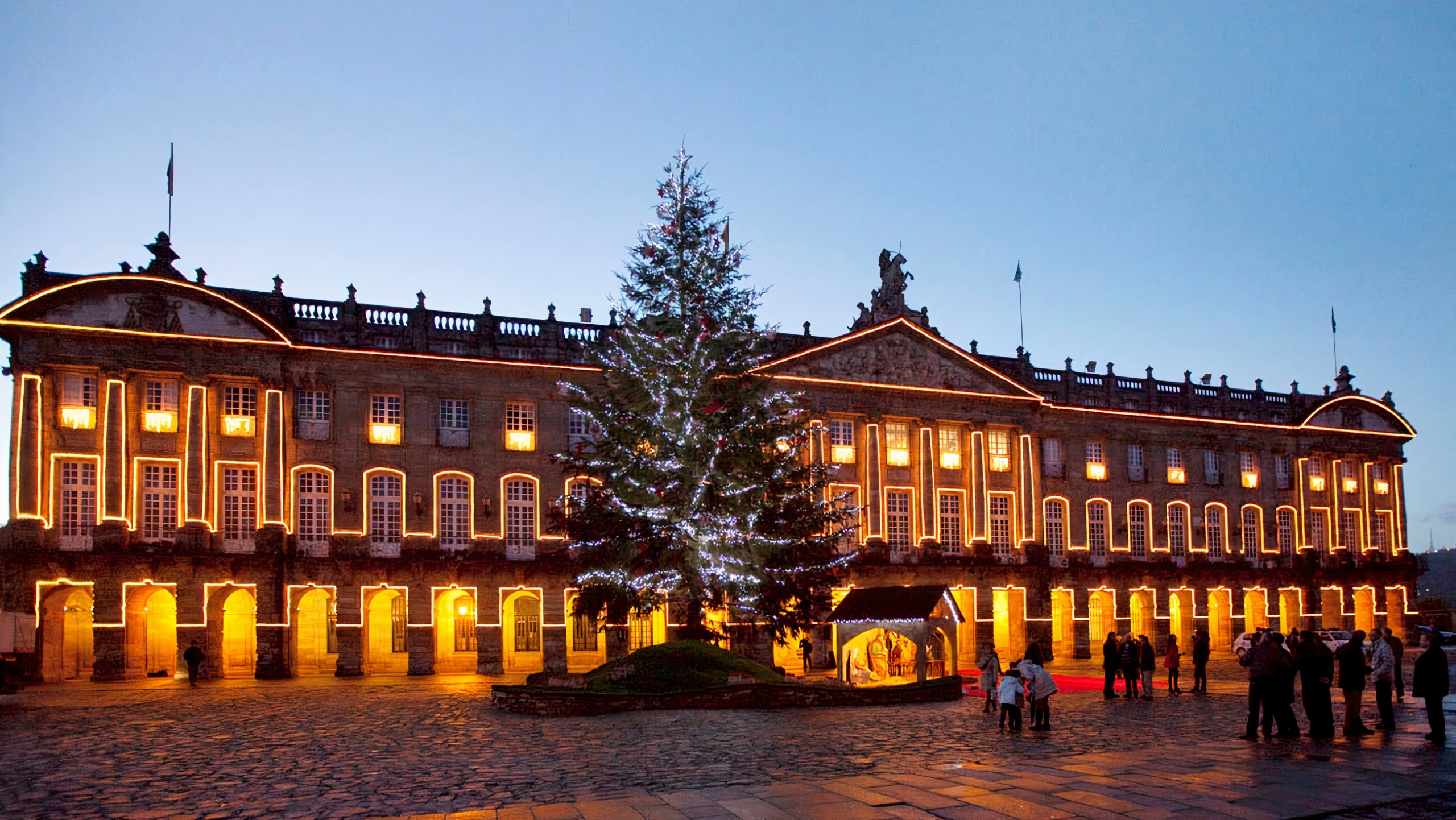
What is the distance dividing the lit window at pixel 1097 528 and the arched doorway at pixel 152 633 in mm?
38427

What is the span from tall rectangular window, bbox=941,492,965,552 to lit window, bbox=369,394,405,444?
22.9m

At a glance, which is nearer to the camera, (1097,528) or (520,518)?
(520,518)

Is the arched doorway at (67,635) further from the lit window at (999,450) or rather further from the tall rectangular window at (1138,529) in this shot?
the tall rectangular window at (1138,529)

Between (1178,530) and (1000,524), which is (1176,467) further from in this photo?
(1000,524)

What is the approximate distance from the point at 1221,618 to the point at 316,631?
41.4m

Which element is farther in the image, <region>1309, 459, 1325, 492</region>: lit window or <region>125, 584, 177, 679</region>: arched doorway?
<region>1309, 459, 1325, 492</region>: lit window

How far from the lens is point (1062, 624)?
56.1 m

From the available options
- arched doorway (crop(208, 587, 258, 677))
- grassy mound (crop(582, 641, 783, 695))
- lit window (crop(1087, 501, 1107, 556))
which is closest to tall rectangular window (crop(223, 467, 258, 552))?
arched doorway (crop(208, 587, 258, 677))

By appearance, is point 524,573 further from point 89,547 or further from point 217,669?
point 89,547

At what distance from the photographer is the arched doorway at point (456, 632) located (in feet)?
149

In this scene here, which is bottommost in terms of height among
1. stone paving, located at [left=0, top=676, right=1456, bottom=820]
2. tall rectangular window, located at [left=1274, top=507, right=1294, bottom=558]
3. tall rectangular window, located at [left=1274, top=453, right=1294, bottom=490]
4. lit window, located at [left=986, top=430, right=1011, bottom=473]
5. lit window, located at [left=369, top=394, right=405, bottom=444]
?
stone paving, located at [left=0, top=676, right=1456, bottom=820]

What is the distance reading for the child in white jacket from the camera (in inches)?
819

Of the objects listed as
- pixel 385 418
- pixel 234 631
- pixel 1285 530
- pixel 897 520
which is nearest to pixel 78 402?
pixel 385 418

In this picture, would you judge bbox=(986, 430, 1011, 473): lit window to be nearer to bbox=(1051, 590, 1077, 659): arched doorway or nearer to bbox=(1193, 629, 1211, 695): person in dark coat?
bbox=(1051, 590, 1077, 659): arched doorway
